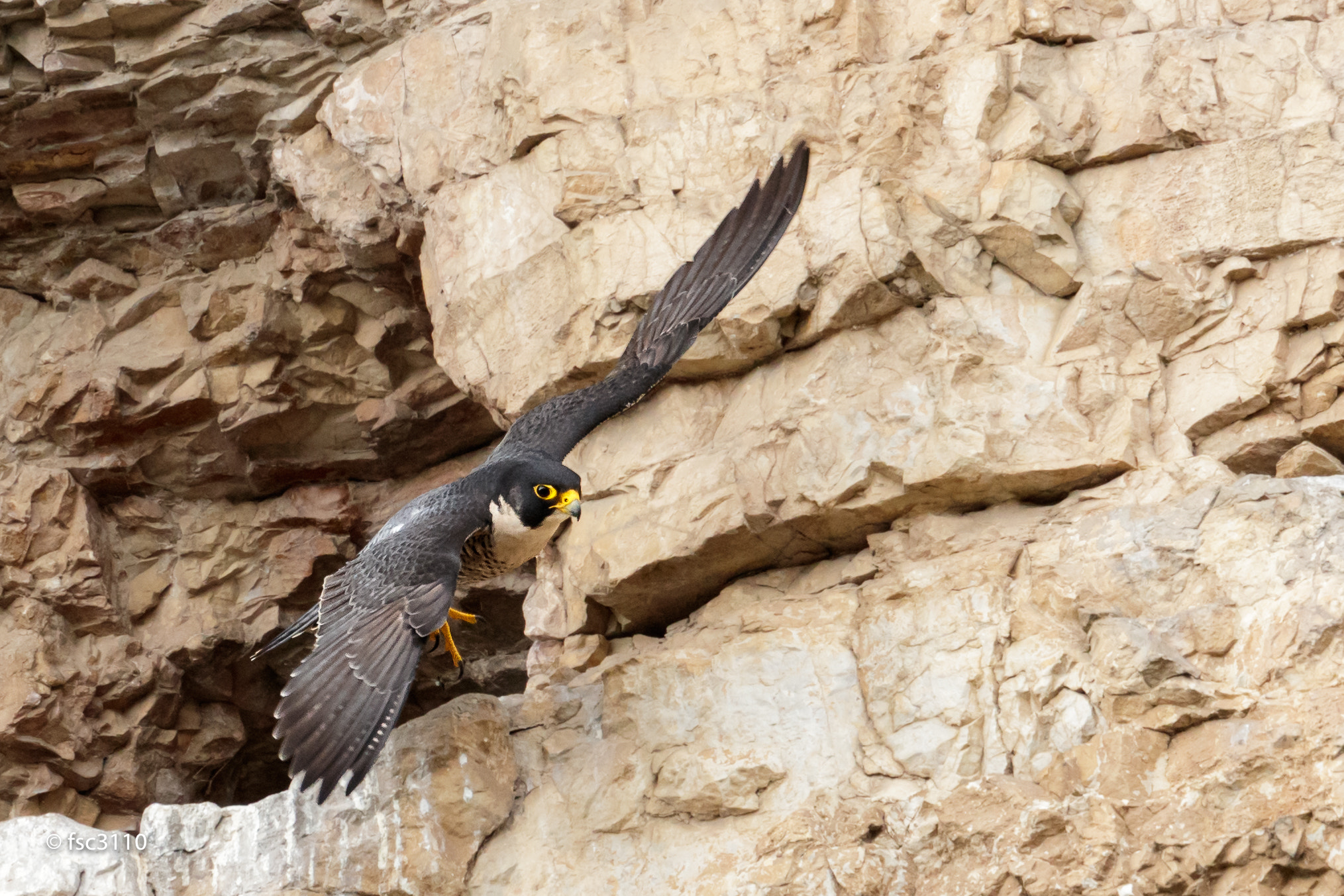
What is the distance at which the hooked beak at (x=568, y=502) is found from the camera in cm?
588

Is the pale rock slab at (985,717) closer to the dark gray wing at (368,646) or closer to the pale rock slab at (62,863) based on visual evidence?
the dark gray wing at (368,646)

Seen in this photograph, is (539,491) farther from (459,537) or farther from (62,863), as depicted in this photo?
(62,863)

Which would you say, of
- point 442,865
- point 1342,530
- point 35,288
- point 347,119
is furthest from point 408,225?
point 1342,530

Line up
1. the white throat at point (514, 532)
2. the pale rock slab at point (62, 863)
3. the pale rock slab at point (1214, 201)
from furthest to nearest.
A: the white throat at point (514, 532) < the pale rock slab at point (1214, 201) < the pale rock slab at point (62, 863)

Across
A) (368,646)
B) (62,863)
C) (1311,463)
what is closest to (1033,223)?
(1311,463)

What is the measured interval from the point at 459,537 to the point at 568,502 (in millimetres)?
458

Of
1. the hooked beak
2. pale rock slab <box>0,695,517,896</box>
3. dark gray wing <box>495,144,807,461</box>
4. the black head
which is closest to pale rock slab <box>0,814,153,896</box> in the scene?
pale rock slab <box>0,695,517,896</box>

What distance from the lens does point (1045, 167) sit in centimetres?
627

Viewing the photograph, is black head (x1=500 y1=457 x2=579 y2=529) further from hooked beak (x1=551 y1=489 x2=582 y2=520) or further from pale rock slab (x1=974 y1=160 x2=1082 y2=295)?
pale rock slab (x1=974 y1=160 x2=1082 y2=295)

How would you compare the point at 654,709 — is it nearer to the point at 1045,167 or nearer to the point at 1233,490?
the point at 1233,490

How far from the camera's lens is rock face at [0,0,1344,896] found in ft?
16.8

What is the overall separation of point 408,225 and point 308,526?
7.30 ft

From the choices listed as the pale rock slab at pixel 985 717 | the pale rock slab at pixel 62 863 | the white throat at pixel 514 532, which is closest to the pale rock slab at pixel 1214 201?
the pale rock slab at pixel 985 717

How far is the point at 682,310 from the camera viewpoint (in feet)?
21.2
